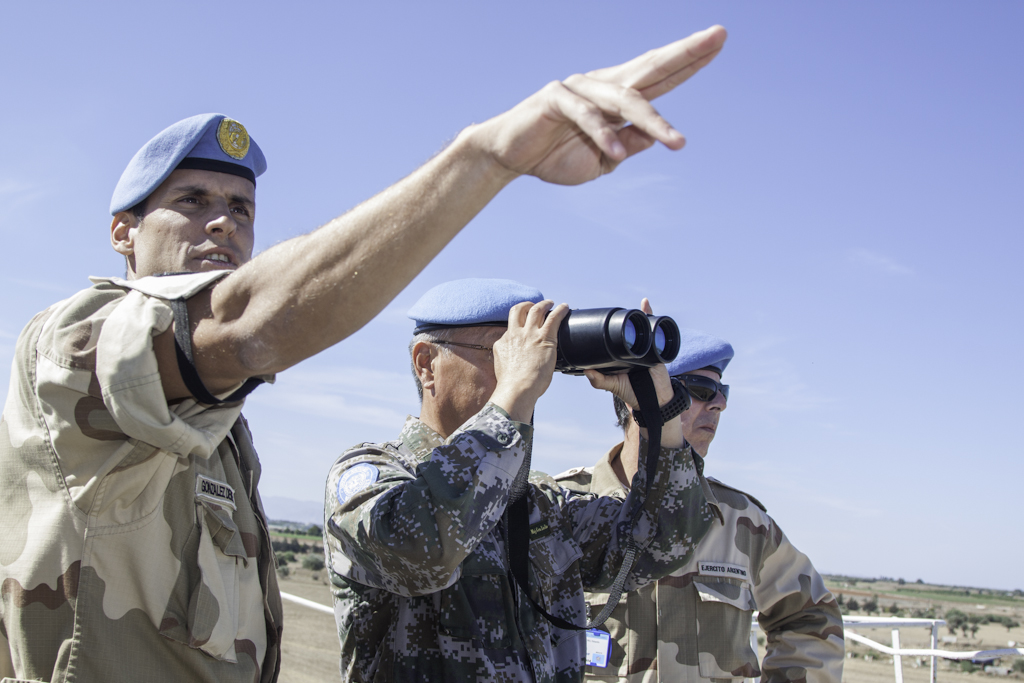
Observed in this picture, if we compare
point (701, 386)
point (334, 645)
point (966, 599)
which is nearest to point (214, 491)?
point (701, 386)

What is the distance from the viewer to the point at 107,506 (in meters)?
1.36

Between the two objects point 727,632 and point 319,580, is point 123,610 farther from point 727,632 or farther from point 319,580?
point 319,580

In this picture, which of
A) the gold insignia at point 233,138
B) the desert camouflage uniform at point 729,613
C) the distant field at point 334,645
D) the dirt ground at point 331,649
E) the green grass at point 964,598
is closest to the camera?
the gold insignia at point 233,138

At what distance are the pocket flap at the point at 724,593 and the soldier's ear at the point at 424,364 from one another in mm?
1469

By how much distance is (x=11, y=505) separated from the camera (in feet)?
4.51

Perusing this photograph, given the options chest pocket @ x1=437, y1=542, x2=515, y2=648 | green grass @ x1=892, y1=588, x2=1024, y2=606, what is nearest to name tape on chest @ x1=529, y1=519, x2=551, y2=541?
chest pocket @ x1=437, y1=542, x2=515, y2=648

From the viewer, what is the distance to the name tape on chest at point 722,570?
11.0 ft

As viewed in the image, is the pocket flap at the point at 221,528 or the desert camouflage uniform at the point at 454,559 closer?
the pocket flap at the point at 221,528

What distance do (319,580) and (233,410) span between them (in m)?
26.7

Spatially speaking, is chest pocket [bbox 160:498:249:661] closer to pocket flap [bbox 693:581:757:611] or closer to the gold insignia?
the gold insignia

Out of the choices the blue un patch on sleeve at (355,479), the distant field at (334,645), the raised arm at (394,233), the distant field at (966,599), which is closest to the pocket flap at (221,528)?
the raised arm at (394,233)

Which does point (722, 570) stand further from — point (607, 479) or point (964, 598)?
point (964, 598)

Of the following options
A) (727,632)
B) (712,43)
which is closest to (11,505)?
(712,43)

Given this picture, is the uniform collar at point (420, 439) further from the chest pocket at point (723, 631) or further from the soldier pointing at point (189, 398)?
the chest pocket at point (723, 631)
